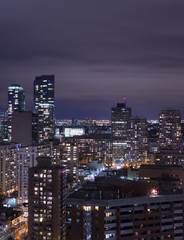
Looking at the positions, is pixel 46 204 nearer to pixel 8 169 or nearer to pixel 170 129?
pixel 8 169

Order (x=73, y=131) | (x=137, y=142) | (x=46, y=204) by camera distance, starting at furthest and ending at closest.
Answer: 1. (x=73, y=131)
2. (x=137, y=142)
3. (x=46, y=204)

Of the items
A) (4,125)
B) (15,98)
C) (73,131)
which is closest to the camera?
(4,125)

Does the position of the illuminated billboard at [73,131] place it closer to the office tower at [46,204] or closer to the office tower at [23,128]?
the office tower at [23,128]

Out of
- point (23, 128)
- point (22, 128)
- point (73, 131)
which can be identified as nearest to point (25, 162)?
point (22, 128)

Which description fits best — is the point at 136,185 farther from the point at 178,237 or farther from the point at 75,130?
the point at 75,130

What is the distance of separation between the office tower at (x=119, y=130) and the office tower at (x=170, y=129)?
7808 mm

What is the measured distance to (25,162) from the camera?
49.2 m

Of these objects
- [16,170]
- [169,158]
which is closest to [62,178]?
[16,170]

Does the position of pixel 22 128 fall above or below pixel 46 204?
above

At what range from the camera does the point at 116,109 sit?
89.5 m

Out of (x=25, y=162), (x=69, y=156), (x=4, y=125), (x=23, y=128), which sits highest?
(x=23, y=128)

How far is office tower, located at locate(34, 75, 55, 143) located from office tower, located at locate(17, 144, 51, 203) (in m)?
38.0

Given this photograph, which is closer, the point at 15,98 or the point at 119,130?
the point at 119,130

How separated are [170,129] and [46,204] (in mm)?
48876
